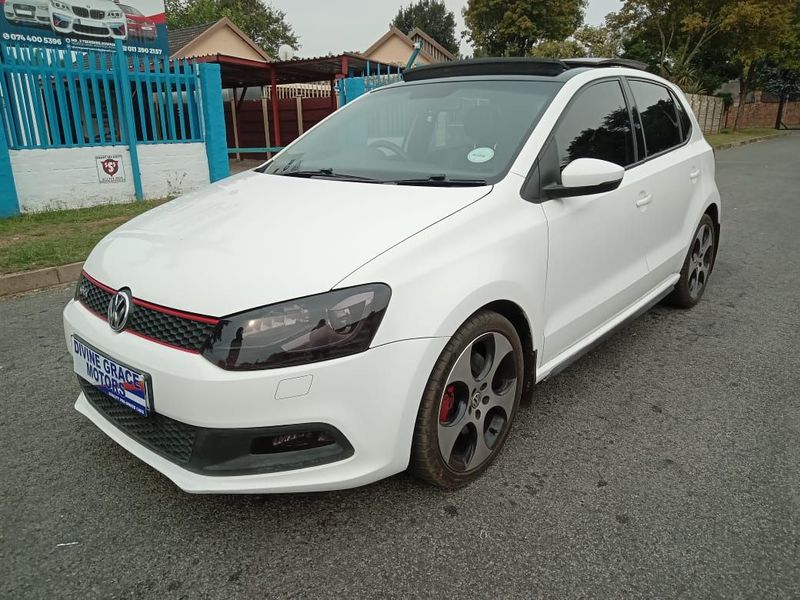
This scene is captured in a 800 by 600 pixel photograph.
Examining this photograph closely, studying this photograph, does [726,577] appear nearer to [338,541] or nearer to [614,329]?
[338,541]

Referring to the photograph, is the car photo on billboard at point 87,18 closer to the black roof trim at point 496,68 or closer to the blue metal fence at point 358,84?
the blue metal fence at point 358,84

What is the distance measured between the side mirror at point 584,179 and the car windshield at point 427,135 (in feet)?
0.75

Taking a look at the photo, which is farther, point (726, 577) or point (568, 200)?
point (568, 200)

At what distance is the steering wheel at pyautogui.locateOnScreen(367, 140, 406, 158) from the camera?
2.92m

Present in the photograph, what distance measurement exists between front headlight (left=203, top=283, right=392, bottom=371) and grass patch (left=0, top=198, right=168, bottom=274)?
4282 millimetres

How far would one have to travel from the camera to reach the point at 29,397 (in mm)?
3047

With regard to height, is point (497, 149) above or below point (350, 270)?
above

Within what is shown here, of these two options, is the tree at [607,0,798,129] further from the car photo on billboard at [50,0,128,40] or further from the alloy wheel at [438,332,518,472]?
the alloy wheel at [438,332,518,472]

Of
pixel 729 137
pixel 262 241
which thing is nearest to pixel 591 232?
pixel 262 241

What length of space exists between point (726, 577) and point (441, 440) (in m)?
1.00

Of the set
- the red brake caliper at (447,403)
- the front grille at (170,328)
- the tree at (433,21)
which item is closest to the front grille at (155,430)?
the front grille at (170,328)

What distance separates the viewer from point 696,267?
4340 mm

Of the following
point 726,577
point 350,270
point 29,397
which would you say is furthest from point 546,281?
point 29,397

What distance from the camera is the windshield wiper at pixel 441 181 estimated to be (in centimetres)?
241
